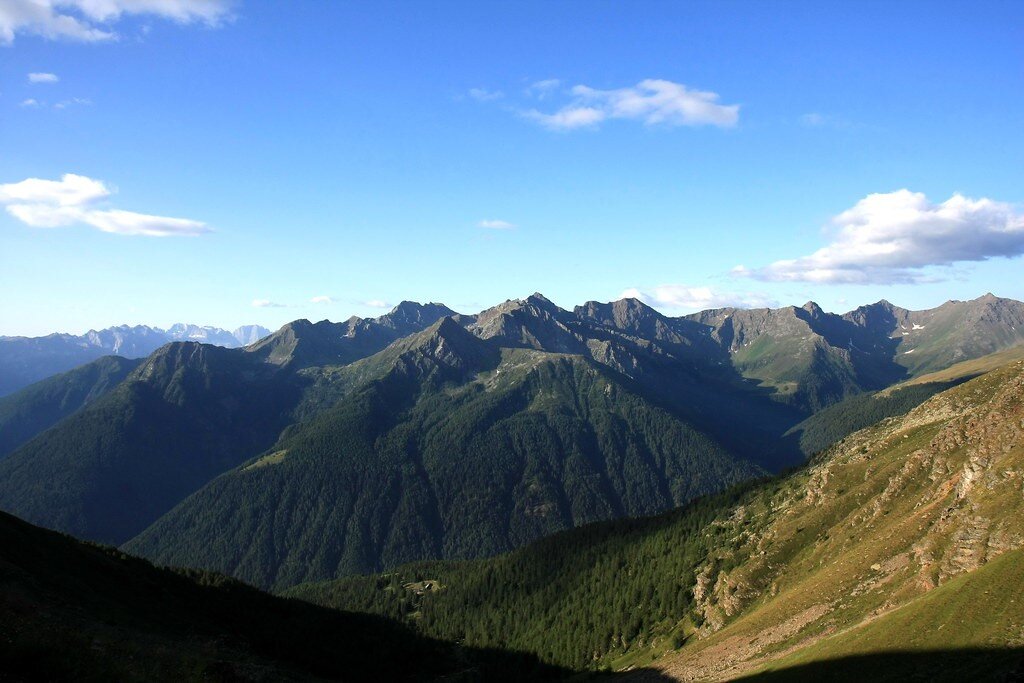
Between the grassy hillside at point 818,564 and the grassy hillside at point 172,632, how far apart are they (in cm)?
2707

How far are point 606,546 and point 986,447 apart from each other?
404ft

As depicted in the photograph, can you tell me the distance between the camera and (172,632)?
82.5 meters

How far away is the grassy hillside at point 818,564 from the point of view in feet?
258

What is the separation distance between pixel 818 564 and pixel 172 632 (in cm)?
11360

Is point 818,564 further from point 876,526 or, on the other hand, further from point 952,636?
point 952,636

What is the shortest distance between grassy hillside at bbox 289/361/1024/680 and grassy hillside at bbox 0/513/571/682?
27.1 metres

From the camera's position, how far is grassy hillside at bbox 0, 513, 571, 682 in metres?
39.4

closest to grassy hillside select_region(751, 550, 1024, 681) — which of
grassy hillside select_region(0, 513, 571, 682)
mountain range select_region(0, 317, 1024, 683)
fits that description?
mountain range select_region(0, 317, 1024, 683)

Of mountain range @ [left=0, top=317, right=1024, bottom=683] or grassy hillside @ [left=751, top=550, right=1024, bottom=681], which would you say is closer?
grassy hillside @ [left=751, top=550, right=1024, bottom=681]

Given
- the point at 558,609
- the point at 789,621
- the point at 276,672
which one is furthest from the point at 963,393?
the point at 276,672

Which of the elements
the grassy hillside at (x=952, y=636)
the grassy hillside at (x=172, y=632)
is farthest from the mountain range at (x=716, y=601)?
the grassy hillside at (x=172, y=632)

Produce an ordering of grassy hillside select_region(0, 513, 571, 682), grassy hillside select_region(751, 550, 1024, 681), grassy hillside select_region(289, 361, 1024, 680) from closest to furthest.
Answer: grassy hillside select_region(0, 513, 571, 682) → grassy hillside select_region(751, 550, 1024, 681) → grassy hillside select_region(289, 361, 1024, 680)

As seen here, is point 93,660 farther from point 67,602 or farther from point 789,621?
→ point 789,621

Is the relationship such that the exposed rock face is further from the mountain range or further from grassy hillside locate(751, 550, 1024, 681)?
grassy hillside locate(751, 550, 1024, 681)
